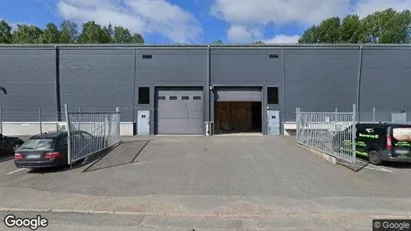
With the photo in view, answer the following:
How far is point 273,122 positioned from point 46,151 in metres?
15.8

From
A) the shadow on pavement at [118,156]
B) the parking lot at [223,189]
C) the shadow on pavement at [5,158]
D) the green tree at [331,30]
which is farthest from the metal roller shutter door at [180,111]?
the green tree at [331,30]

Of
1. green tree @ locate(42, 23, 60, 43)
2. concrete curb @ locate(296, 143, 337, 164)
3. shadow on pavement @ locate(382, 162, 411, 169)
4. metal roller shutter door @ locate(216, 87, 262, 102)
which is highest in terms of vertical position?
green tree @ locate(42, 23, 60, 43)

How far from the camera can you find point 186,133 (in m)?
23.0

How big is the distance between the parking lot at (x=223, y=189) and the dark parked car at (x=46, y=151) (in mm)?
357

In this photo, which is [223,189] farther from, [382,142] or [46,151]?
[382,142]

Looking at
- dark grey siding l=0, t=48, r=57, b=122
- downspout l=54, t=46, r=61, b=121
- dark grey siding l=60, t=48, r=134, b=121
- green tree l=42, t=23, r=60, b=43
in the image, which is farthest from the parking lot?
green tree l=42, t=23, r=60, b=43

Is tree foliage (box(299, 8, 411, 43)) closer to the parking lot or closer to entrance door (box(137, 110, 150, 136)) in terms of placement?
entrance door (box(137, 110, 150, 136))

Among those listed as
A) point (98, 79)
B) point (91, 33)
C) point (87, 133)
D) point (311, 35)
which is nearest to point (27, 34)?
point (91, 33)

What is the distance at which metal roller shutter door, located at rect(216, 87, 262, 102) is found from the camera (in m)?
23.4

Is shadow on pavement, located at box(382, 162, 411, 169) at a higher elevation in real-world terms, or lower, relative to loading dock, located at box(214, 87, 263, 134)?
lower

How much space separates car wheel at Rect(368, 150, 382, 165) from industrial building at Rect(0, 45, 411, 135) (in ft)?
34.0

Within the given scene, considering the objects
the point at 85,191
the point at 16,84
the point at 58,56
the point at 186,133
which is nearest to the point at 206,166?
the point at 85,191

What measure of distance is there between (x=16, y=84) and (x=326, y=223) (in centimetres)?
2355

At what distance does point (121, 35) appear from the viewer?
50188mm
